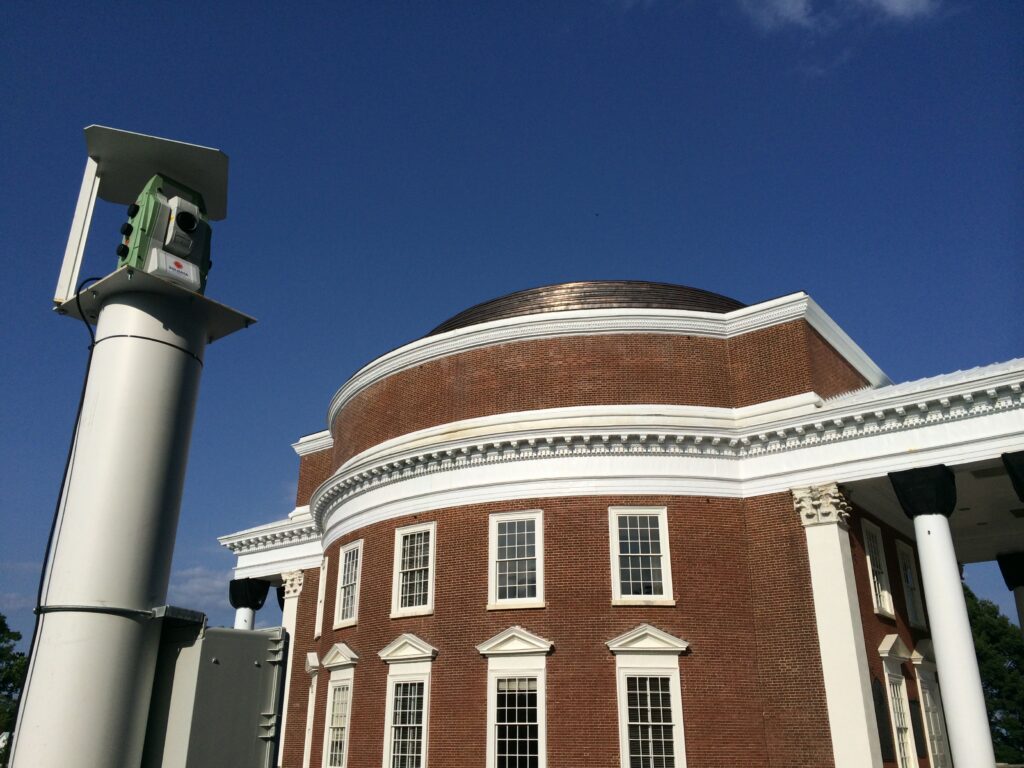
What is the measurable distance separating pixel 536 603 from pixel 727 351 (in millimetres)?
9965

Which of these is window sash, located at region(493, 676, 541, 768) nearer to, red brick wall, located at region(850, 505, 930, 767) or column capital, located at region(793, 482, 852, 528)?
column capital, located at region(793, 482, 852, 528)

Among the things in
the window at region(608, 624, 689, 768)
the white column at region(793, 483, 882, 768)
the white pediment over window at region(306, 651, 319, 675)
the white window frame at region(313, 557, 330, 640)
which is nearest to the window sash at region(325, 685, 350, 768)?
the white pediment over window at region(306, 651, 319, 675)

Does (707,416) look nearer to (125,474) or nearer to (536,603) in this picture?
(536,603)

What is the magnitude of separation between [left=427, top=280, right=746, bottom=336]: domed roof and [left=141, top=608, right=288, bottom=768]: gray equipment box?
72.8ft

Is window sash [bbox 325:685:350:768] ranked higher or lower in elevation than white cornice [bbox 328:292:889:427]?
lower

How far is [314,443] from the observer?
3912cm

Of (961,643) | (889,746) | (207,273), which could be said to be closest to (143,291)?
(207,273)

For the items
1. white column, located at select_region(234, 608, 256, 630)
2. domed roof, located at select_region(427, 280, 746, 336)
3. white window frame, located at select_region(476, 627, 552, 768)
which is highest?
domed roof, located at select_region(427, 280, 746, 336)

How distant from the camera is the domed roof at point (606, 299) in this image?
2870 centimetres

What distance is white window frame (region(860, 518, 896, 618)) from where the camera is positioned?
24.1 metres

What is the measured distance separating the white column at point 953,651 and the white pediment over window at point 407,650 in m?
13.3

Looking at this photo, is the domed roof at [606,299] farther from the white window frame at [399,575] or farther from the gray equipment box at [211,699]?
the gray equipment box at [211,699]

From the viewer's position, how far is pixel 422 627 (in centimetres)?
2512

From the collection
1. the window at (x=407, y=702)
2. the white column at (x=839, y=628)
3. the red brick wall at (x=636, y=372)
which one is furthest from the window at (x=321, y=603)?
the white column at (x=839, y=628)
